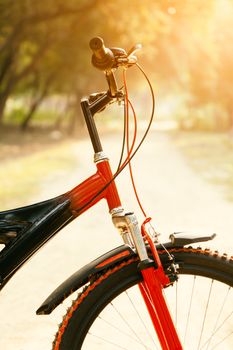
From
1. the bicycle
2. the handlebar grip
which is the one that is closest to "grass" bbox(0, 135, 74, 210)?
the bicycle

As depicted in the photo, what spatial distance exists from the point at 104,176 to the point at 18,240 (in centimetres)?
44

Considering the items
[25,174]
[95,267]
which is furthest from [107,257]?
[25,174]

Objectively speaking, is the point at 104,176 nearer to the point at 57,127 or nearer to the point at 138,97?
the point at 57,127

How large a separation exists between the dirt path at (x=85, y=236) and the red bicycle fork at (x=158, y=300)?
1.45 m

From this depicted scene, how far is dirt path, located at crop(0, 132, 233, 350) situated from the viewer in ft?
13.8

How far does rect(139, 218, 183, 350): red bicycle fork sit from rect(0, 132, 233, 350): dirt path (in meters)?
1.45

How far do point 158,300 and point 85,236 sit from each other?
467 cm

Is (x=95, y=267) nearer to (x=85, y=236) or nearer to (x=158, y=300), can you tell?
(x=158, y=300)

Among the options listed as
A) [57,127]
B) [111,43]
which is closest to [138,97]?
[57,127]

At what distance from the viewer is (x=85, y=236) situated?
713 cm

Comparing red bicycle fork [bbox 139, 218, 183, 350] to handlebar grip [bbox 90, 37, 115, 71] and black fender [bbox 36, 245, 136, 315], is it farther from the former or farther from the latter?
handlebar grip [bbox 90, 37, 115, 71]

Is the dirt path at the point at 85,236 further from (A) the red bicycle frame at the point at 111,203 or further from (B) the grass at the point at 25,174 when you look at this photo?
(A) the red bicycle frame at the point at 111,203

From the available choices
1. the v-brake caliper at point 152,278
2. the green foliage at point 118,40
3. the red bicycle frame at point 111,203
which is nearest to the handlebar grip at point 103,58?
the red bicycle frame at point 111,203

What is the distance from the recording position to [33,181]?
12.7 m
